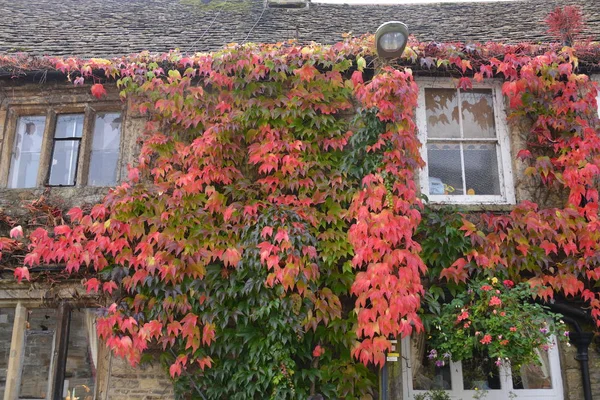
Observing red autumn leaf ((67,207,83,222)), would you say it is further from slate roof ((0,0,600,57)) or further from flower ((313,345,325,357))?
flower ((313,345,325,357))

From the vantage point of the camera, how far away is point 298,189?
6.40 metres

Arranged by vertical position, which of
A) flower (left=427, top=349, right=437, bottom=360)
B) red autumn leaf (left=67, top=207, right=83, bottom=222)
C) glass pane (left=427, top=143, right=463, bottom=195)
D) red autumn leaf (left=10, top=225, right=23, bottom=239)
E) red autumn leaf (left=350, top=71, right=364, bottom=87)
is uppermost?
red autumn leaf (left=350, top=71, right=364, bottom=87)

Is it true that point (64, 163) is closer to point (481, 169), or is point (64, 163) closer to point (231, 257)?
point (231, 257)

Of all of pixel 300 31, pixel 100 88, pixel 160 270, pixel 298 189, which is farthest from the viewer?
pixel 300 31

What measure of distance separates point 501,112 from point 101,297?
5.39 metres

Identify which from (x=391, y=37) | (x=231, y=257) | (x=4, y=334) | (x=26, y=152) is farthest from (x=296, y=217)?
(x=4, y=334)

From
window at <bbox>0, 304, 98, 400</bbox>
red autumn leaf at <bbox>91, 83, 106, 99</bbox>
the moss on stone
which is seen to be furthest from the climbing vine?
the moss on stone

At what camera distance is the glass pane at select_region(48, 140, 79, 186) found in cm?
711

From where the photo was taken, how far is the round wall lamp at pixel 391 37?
5.52m

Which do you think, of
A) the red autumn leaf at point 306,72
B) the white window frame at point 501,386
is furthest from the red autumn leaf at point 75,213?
the white window frame at point 501,386

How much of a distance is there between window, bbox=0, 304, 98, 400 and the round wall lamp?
4481 mm

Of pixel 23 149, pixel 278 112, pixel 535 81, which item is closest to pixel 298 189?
pixel 278 112

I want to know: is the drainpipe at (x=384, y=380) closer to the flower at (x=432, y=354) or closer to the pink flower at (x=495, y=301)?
the flower at (x=432, y=354)

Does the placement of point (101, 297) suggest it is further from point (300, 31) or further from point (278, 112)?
point (300, 31)
